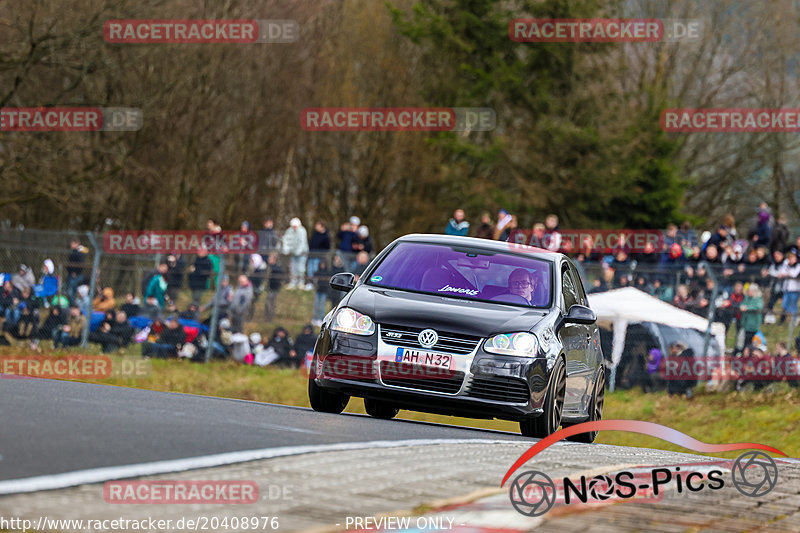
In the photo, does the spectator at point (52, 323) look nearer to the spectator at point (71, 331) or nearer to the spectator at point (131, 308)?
the spectator at point (71, 331)

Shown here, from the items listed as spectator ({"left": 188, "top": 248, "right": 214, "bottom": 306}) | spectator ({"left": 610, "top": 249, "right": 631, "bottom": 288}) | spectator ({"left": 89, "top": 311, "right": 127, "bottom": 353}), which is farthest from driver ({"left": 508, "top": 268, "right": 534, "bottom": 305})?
spectator ({"left": 89, "top": 311, "right": 127, "bottom": 353})

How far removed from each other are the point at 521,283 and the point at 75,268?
15164 millimetres

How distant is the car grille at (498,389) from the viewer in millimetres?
10172

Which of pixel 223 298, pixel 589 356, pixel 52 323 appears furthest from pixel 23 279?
pixel 589 356

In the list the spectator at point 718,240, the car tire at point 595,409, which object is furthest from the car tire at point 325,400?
the spectator at point 718,240

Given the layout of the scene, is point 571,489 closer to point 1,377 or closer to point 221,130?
point 1,377

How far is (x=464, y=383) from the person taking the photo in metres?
10.2

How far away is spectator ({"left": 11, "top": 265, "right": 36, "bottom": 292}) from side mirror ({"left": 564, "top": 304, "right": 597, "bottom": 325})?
15998 mm

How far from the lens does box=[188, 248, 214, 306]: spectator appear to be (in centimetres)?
2334

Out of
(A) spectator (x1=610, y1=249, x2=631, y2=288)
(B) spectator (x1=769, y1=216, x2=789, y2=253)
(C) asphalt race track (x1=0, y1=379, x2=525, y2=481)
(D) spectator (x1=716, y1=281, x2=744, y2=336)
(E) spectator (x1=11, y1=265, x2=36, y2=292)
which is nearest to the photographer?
(C) asphalt race track (x1=0, y1=379, x2=525, y2=481)

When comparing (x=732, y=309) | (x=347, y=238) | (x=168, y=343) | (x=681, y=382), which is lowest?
(x=681, y=382)

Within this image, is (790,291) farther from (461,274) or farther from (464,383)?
(464,383)

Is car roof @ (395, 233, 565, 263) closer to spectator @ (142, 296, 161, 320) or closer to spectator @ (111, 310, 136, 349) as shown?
spectator @ (142, 296, 161, 320)

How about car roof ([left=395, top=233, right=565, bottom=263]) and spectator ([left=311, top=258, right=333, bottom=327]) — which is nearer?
car roof ([left=395, top=233, right=565, bottom=263])
